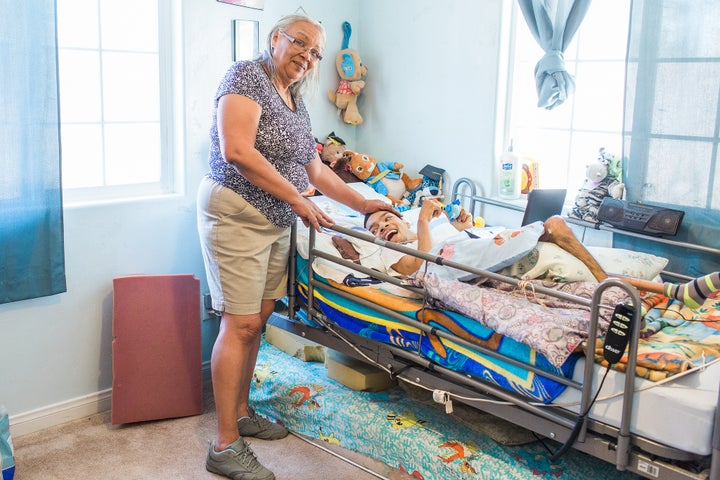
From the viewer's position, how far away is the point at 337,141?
359 cm

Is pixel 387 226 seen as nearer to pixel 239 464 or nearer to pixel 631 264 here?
pixel 631 264

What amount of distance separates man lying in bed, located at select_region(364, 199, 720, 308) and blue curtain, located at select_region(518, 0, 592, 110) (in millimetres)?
621

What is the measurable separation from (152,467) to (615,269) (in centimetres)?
164

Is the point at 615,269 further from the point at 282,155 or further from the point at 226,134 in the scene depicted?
the point at 226,134

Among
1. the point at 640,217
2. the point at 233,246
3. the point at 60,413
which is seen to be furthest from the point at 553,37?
the point at 60,413

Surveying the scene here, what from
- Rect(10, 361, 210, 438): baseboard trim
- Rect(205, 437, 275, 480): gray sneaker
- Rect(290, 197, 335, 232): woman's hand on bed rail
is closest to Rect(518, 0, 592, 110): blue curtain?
Rect(290, 197, 335, 232): woman's hand on bed rail

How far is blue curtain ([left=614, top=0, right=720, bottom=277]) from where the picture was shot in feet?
8.24

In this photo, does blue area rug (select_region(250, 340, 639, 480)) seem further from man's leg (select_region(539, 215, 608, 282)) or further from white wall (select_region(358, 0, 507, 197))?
white wall (select_region(358, 0, 507, 197))

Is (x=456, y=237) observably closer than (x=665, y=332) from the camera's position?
No

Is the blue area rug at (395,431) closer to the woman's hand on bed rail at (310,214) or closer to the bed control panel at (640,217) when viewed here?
the woman's hand on bed rail at (310,214)

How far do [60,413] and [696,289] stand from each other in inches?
88.5

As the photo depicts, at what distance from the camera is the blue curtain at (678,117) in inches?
98.9

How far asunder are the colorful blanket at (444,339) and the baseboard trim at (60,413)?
38.2 inches

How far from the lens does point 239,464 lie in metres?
2.41
